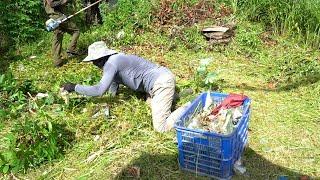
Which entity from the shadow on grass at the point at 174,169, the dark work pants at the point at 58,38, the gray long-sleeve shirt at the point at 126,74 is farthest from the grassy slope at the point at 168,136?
the dark work pants at the point at 58,38

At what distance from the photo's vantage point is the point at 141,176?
3.71 meters

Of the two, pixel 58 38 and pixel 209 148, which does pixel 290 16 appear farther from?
pixel 209 148

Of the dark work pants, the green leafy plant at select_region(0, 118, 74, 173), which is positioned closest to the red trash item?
the green leafy plant at select_region(0, 118, 74, 173)

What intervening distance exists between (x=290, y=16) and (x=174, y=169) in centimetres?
410

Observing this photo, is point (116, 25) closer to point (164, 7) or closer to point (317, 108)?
point (164, 7)

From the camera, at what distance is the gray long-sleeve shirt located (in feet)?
14.2

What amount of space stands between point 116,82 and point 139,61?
0.44m

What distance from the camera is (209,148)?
3.41 meters

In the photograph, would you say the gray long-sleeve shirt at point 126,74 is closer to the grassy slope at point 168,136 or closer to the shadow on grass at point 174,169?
the grassy slope at point 168,136

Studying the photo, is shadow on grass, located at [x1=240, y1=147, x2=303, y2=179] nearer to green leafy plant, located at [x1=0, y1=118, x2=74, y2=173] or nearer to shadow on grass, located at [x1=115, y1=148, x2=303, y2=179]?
shadow on grass, located at [x1=115, y1=148, x2=303, y2=179]

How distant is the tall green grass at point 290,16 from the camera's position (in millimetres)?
6539

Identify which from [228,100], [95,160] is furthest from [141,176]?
[228,100]

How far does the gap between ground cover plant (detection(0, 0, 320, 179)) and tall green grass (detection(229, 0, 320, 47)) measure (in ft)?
0.32

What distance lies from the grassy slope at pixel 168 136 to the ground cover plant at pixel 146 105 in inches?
0.4
